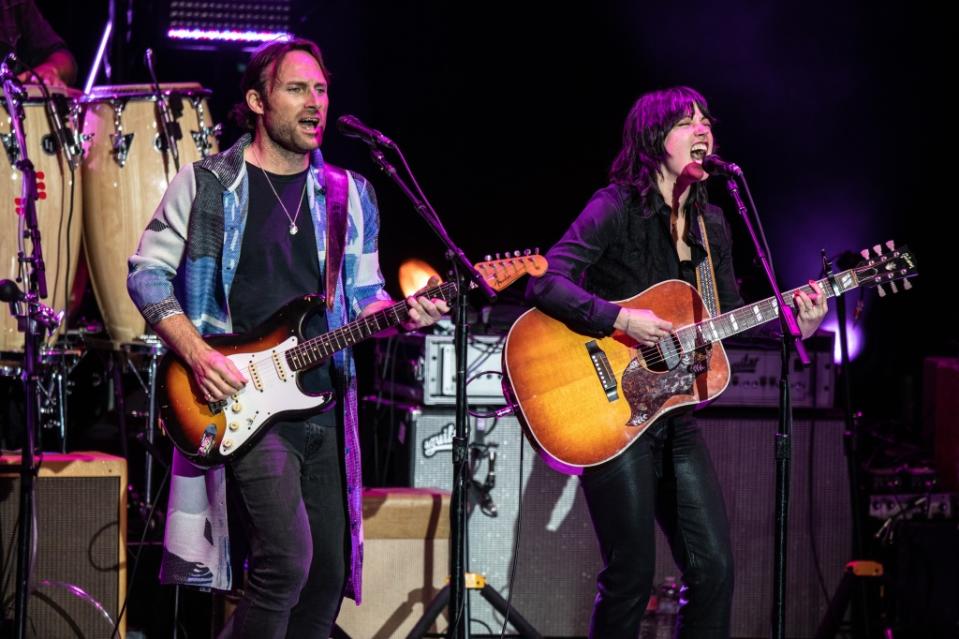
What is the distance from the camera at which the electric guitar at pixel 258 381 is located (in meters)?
3.55

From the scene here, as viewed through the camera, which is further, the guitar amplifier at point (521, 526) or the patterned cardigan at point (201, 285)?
the guitar amplifier at point (521, 526)

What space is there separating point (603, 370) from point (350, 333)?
97cm

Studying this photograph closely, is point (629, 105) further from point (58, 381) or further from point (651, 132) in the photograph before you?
point (58, 381)

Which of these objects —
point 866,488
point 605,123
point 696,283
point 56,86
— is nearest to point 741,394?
point 866,488

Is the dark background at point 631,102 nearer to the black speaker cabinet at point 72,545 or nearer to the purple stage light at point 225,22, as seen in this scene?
the purple stage light at point 225,22

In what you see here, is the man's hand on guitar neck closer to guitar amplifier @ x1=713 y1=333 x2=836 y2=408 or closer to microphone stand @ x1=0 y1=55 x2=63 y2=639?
microphone stand @ x1=0 y1=55 x2=63 y2=639

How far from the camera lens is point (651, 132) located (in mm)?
4191

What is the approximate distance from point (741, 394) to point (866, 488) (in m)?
0.80

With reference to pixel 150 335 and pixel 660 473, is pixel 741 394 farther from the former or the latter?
pixel 150 335

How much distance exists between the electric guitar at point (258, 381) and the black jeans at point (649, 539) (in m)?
0.81

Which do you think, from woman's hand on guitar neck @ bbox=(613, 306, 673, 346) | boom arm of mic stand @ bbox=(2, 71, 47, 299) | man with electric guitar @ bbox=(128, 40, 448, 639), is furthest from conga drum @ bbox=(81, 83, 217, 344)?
woman's hand on guitar neck @ bbox=(613, 306, 673, 346)

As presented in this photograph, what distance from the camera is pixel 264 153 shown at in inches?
152

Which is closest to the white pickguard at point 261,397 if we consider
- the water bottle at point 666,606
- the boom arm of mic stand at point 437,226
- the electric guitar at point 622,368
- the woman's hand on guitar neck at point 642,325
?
the boom arm of mic stand at point 437,226

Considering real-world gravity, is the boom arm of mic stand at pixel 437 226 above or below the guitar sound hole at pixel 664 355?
above
